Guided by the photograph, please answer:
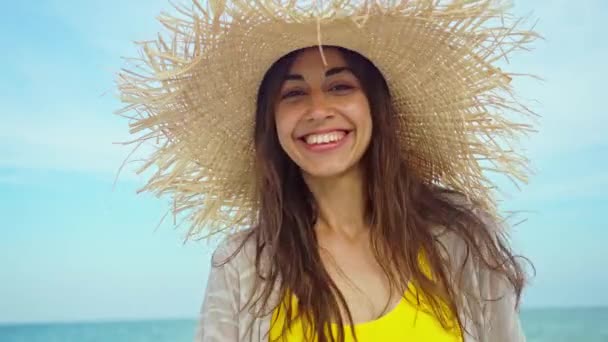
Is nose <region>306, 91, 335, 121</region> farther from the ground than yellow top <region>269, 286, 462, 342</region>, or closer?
farther from the ground

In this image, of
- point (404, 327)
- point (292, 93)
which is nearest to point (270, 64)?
point (292, 93)

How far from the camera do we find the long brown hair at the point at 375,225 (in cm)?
207

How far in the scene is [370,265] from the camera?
2166 mm

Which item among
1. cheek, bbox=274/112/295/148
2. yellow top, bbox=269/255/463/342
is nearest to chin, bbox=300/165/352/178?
cheek, bbox=274/112/295/148

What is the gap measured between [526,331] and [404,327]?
22697mm

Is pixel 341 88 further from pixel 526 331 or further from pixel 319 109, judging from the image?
pixel 526 331

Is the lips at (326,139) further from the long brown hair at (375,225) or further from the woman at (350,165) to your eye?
the long brown hair at (375,225)

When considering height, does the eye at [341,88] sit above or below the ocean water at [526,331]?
above

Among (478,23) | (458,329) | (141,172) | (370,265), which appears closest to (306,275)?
(370,265)

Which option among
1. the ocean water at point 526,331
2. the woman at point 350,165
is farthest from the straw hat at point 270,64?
the ocean water at point 526,331

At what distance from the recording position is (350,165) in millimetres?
2109

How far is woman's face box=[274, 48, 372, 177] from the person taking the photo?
2029mm

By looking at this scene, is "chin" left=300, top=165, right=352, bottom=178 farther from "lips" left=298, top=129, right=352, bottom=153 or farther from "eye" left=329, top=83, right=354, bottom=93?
"eye" left=329, top=83, right=354, bottom=93

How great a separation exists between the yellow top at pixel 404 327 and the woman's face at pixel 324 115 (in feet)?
1.42
